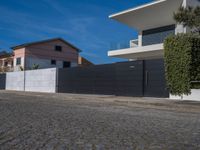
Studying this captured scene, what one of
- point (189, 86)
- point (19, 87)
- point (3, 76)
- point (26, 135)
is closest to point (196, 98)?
point (189, 86)

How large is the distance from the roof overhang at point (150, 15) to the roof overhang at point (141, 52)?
3.15 meters

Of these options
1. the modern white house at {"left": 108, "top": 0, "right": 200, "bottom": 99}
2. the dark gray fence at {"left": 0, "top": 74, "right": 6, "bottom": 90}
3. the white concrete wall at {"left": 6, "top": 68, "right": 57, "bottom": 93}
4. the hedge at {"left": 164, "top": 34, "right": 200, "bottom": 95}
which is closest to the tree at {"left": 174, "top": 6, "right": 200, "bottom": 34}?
the hedge at {"left": 164, "top": 34, "right": 200, "bottom": 95}

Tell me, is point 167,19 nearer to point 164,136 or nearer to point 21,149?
point 164,136

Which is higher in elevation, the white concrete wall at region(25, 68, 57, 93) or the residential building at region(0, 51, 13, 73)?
the residential building at region(0, 51, 13, 73)

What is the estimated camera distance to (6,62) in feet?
170

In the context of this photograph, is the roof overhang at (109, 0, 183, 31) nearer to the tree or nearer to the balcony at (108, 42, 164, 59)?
the balcony at (108, 42, 164, 59)

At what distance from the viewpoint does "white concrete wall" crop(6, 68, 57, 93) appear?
29178 mm

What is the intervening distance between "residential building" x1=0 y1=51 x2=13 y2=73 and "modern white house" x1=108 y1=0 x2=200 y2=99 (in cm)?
2460

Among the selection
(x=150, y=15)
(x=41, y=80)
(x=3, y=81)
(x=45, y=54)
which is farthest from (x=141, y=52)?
(x=45, y=54)

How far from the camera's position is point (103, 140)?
17.8 ft

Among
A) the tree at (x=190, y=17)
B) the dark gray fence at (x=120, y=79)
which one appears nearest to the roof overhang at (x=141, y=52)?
the dark gray fence at (x=120, y=79)

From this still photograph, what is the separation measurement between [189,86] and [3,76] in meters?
29.6

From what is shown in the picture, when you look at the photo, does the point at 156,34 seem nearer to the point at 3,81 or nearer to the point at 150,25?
the point at 150,25

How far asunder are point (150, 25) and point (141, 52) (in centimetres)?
369
